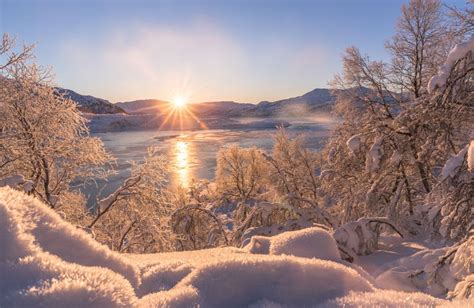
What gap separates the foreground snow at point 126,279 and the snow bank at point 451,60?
3.29 metres

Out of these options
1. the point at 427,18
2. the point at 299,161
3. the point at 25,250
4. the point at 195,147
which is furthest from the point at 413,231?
the point at 195,147

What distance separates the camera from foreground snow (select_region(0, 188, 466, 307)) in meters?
1.12

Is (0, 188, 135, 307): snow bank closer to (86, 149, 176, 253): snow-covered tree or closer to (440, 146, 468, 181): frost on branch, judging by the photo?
(440, 146, 468, 181): frost on branch

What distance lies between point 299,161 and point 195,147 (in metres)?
36.6

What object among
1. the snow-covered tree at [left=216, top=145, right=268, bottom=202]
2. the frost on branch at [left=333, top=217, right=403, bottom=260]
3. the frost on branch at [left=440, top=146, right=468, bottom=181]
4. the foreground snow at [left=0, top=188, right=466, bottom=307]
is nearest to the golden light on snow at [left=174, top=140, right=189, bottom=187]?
the snow-covered tree at [left=216, top=145, right=268, bottom=202]

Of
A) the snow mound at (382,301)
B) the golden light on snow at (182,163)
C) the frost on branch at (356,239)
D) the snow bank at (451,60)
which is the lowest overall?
the golden light on snow at (182,163)

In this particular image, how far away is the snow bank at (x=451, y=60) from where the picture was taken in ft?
12.7

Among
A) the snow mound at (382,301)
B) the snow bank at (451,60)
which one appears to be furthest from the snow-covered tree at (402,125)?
the snow mound at (382,301)

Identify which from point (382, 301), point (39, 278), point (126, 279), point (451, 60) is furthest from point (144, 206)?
point (382, 301)

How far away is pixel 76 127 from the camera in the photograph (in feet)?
42.0

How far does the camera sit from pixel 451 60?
4.00 m

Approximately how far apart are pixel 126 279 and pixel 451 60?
4.04 metres

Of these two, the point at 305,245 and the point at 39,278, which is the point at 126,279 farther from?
the point at 305,245

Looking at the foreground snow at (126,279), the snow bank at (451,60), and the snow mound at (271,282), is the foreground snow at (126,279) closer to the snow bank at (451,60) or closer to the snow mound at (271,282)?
the snow mound at (271,282)
